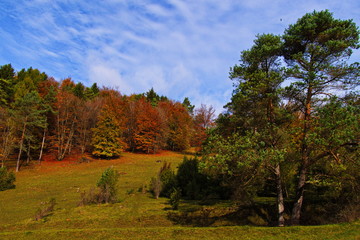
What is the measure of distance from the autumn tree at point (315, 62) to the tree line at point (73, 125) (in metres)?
33.1

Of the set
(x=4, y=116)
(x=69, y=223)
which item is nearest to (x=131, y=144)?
(x=4, y=116)

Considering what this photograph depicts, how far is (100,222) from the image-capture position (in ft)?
34.1

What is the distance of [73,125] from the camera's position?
41.5 meters

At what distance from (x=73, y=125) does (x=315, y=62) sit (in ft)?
139

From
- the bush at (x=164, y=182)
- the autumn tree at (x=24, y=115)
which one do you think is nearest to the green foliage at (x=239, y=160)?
the bush at (x=164, y=182)

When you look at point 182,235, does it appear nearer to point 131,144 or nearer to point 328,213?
point 328,213

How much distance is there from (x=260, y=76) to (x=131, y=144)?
46.2 meters

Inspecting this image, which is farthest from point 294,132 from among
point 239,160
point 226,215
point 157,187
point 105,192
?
point 105,192

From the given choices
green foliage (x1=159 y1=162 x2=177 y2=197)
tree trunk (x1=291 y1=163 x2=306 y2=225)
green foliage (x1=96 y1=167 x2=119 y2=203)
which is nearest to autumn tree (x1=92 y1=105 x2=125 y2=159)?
green foliage (x1=159 y1=162 x2=177 y2=197)

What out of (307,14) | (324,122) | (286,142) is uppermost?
(307,14)

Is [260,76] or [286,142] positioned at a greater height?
[260,76]

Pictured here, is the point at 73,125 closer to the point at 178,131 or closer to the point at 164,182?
the point at 178,131

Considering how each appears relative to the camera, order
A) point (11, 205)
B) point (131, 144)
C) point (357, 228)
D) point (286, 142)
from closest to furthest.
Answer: point (357, 228) < point (286, 142) < point (11, 205) < point (131, 144)

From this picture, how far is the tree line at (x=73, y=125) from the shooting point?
3130cm
